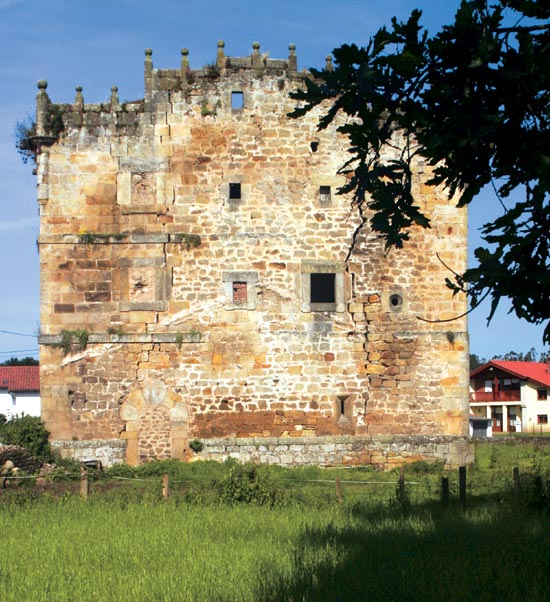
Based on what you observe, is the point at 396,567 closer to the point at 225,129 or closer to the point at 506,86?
the point at 506,86

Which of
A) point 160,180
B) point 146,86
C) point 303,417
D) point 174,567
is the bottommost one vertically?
point 174,567

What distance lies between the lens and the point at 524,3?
27.8ft

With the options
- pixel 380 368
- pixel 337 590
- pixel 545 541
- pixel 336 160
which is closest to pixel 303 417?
pixel 380 368

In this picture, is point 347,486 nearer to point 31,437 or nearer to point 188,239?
point 188,239

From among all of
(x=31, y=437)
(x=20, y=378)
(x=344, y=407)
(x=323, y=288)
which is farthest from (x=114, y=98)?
(x=20, y=378)

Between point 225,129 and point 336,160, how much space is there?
2.62m

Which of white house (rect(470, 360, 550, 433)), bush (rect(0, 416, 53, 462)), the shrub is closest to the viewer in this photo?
bush (rect(0, 416, 53, 462))

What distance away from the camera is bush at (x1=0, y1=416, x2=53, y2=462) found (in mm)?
21297

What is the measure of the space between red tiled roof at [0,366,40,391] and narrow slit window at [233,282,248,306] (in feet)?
120

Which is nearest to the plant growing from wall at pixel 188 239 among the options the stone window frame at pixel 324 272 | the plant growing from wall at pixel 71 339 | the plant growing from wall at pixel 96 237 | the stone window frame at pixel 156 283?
the stone window frame at pixel 156 283

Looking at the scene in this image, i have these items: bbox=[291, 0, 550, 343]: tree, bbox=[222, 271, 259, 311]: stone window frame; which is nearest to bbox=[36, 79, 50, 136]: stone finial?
bbox=[222, 271, 259, 311]: stone window frame

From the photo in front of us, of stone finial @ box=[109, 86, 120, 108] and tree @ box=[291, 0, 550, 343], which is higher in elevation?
stone finial @ box=[109, 86, 120, 108]

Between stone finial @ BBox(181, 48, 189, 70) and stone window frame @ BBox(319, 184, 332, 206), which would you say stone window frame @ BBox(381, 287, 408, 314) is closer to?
stone window frame @ BBox(319, 184, 332, 206)

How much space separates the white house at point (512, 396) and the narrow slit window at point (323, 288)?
4178 cm
